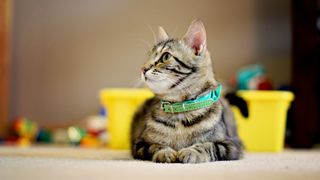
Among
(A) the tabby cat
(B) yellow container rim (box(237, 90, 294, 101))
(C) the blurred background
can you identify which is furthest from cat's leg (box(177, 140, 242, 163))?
(C) the blurred background

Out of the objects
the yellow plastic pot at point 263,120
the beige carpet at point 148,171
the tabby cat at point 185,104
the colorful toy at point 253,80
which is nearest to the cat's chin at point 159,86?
the tabby cat at point 185,104

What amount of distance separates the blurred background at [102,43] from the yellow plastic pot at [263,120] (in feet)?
2.50

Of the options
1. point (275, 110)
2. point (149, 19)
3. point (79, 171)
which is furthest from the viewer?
point (149, 19)

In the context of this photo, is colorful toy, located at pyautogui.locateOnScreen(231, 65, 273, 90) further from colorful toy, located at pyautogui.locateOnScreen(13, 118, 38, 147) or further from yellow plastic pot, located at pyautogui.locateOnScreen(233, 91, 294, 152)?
colorful toy, located at pyautogui.locateOnScreen(13, 118, 38, 147)

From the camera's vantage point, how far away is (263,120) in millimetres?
2170

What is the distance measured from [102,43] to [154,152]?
1.72m

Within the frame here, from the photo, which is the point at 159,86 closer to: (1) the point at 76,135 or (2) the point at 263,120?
(2) the point at 263,120

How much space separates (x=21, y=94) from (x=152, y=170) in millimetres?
2142

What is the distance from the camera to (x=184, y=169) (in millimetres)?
1197

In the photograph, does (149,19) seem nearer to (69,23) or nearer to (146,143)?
(69,23)

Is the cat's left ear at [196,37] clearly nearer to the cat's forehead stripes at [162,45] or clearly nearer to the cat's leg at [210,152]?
the cat's forehead stripes at [162,45]

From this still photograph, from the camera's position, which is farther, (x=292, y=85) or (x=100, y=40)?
(x=100, y=40)

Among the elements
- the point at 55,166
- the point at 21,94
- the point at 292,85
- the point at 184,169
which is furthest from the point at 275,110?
the point at 21,94

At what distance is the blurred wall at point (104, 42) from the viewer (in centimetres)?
293
